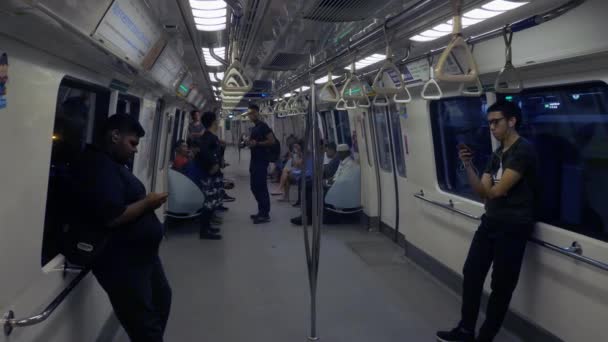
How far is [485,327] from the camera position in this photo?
3029mm

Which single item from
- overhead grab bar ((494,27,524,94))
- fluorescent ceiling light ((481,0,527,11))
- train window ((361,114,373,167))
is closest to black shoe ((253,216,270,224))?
train window ((361,114,373,167))

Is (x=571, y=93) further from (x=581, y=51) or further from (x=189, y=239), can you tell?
(x=189, y=239)

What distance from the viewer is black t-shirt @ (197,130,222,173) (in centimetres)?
609

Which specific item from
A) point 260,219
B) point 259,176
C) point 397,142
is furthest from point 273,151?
point 397,142

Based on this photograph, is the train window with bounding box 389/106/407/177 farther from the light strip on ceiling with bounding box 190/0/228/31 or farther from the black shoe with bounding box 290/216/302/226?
the light strip on ceiling with bounding box 190/0/228/31

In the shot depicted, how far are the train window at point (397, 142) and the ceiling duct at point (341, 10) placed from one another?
136 inches

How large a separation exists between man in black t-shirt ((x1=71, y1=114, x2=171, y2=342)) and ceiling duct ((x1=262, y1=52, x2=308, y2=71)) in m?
2.60

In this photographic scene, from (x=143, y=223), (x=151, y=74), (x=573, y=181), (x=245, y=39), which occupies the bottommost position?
(x=143, y=223)

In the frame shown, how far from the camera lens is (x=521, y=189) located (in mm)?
2889

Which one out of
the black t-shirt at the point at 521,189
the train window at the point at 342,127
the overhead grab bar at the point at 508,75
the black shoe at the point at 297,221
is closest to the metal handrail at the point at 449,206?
the black t-shirt at the point at 521,189

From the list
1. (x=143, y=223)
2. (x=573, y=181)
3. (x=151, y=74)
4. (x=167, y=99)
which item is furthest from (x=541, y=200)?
(x=167, y=99)

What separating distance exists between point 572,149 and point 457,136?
62.8 inches

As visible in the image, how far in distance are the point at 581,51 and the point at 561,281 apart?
5.19 ft

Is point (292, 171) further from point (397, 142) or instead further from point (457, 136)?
point (457, 136)
